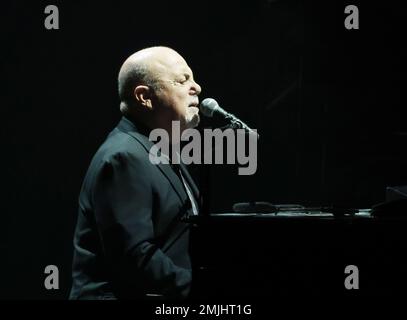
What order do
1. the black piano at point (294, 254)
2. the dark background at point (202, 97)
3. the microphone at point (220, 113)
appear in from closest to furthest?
the black piano at point (294, 254), the microphone at point (220, 113), the dark background at point (202, 97)

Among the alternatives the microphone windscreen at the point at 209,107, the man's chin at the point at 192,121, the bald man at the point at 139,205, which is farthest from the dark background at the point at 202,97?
the microphone windscreen at the point at 209,107

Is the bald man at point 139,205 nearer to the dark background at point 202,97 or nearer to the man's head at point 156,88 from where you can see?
the man's head at point 156,88

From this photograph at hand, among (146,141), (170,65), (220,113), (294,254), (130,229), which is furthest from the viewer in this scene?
(170,65)

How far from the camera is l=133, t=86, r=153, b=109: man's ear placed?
8.54 ft

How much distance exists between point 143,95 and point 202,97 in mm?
1013

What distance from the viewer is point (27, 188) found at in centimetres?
368

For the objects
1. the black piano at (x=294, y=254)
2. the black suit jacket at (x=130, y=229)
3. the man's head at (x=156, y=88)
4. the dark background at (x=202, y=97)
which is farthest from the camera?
the dark background at (x=202, y=97)

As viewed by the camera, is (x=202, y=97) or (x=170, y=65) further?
(x=202, y=97)

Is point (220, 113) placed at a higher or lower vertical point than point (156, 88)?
lower

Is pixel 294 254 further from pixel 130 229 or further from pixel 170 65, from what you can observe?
pixel 170 65

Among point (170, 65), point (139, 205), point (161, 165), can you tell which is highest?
point (170, 65)

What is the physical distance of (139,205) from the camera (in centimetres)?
226

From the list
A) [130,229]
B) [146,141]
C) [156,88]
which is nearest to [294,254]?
[130,229]

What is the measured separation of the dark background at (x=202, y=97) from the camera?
11.6 feet
